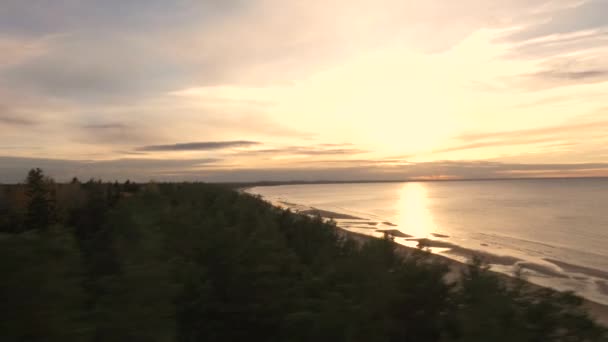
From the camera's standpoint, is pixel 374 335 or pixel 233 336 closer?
pixel 374 335

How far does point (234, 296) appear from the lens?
656 centimetres

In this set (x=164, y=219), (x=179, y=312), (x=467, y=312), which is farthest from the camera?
(x=164, y=219)

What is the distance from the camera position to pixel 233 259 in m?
7.20

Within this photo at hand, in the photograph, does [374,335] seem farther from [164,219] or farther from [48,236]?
[164,219]

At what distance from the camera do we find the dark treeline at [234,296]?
375cm

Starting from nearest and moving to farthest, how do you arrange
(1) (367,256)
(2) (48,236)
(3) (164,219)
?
(2) (48,236) → (1) (367,256) → (3) (164,219)

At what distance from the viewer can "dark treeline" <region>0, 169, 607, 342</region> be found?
12.3ft

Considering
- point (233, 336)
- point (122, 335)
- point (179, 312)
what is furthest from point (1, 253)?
point (233, 336)

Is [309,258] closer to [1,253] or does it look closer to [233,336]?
[233,336]

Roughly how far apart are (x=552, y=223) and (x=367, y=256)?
39.3 meters

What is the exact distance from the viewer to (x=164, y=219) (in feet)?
29.0

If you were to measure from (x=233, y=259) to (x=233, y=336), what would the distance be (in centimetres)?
136

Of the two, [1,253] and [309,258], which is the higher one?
[1,253]

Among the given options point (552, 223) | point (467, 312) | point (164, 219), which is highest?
point (164, 219)
